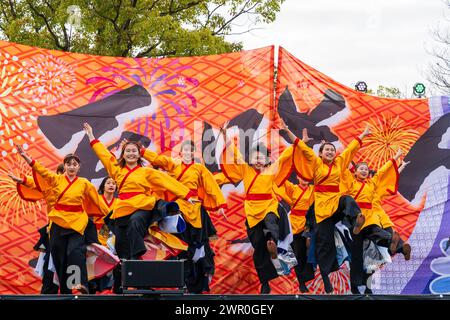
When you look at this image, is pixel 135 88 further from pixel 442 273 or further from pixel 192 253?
pixel 442 273

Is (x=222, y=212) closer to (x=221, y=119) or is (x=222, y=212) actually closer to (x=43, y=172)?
(x=221, y=119)

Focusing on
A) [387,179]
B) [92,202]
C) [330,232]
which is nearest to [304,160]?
[330,232]

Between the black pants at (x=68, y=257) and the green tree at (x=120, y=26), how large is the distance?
7099 millimetres

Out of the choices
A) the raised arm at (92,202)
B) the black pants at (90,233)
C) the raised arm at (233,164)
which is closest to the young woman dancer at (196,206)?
the raised arm at (233,164)

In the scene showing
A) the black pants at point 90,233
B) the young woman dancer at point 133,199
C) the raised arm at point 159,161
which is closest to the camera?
the young woman dancer at point 133,199

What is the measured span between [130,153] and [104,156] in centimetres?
30

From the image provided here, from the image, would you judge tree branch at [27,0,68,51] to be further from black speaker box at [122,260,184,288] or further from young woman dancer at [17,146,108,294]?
black speaker box at [122,260,184,288]

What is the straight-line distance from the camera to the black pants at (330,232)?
8203 millimetres

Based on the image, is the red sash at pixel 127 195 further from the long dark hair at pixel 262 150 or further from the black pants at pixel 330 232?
the black pants at pixel 330 232

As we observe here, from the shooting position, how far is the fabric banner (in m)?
8.70

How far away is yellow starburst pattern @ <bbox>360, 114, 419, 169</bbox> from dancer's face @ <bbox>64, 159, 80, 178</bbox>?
289 cm

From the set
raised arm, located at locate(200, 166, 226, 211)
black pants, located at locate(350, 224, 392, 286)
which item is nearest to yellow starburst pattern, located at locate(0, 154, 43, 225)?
raised arm, located at locate(200, 166, 226, 211)

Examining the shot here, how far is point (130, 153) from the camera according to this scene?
26.0 feet

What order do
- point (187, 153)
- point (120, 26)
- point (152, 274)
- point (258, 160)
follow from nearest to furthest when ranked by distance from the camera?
point (152, 274) → point (258, 160) → point (187, 153) → point (120, 26)
